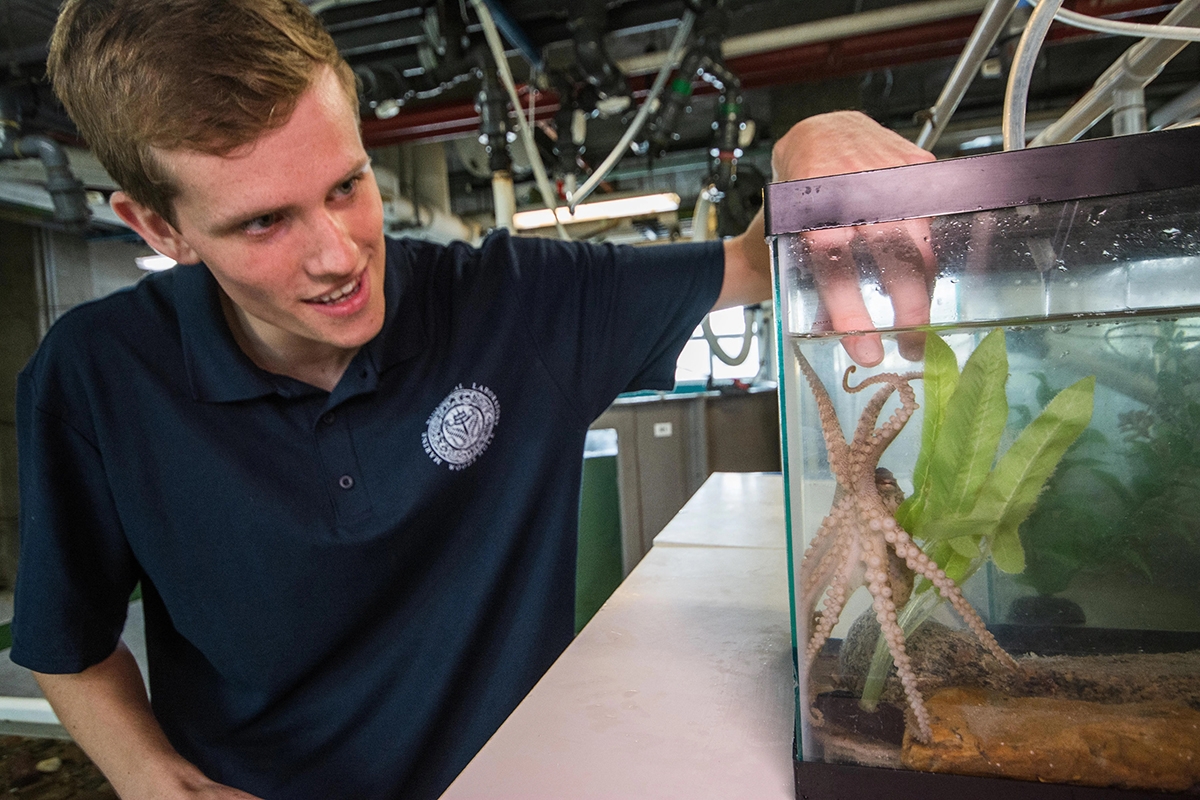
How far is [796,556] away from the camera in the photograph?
1.55 feet

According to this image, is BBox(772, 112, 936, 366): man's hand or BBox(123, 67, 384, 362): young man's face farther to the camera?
BBox(123, 67, 384, 362): young man's face

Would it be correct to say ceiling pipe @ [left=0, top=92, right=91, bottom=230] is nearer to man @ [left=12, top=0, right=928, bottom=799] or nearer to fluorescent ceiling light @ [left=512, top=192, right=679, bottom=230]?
fluorescent ceiling light @ [left=512, top=192, right=679, bottom=230]

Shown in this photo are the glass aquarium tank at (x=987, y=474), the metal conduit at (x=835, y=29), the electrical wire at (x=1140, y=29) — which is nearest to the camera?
the glass aquarium tank at (x=987, y=474)

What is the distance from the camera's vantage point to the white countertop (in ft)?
1.55

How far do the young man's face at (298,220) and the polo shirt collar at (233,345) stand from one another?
3.2 inches

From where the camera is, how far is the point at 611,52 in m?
1.96

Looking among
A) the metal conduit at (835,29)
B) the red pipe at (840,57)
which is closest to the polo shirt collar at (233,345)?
the metal conduit at (835,29)

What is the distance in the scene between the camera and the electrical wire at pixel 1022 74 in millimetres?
562

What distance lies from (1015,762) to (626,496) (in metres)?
2.68

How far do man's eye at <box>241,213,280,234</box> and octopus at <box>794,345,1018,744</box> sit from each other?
20.8 inches

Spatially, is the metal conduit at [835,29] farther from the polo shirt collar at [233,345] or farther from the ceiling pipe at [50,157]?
the ceiling pipe at [50,157]

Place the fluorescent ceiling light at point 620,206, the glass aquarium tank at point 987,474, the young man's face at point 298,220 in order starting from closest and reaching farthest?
the glass aquarium tank at point 987,474 → the young man's face at point 298,220 → the fluorescent ceiling light at point 620,206

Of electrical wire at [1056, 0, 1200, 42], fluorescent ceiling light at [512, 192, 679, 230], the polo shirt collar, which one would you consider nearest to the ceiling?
fluorescent ceiling light at [512, 192, 679, 230]

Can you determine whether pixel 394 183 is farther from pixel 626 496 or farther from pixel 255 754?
pixel 255 754
